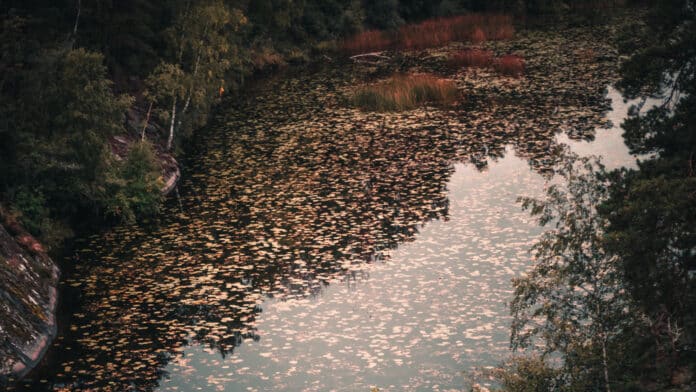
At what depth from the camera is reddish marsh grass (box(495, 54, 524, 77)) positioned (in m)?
43.0

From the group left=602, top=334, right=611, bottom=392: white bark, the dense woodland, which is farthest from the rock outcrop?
left=602, top=334, right=611, bottom=392: white bark

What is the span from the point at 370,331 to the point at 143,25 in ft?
63.5

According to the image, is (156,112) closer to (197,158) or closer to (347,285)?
(197,158)

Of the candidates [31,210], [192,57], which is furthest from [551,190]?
[192,57]

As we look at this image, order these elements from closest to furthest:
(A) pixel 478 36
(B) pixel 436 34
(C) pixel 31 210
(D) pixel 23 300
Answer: (D) pixel 23 300
(C) pixel 31 210
(A) pixel 478 36
(B) pixel 436 34

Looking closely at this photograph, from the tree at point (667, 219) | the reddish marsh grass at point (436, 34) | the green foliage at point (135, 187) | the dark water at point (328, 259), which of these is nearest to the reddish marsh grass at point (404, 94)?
the dark water at point (328, 259)

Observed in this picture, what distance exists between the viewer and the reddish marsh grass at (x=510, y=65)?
1694 inches

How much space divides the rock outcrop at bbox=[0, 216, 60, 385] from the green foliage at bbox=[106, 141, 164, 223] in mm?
3774

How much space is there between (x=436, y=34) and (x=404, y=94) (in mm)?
21583

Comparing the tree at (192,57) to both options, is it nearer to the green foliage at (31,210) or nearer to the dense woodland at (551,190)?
the dense woodland at (551,190)

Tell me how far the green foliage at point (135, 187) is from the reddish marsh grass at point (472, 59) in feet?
85.8

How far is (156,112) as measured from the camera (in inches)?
1266

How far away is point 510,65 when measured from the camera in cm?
4441

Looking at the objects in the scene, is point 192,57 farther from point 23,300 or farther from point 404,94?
point 23,300
